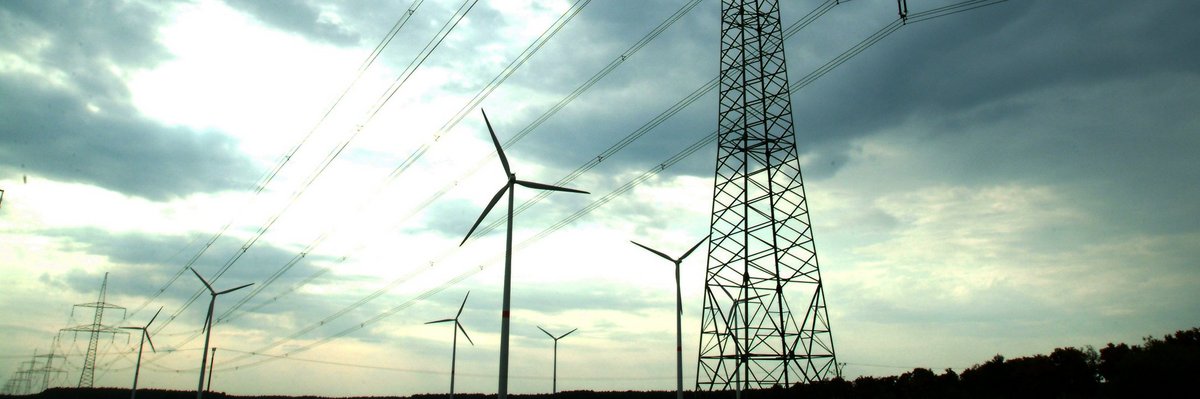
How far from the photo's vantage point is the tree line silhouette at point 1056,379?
56.8 meters

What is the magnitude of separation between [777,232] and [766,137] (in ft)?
26.4

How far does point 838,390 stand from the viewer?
2985 inches

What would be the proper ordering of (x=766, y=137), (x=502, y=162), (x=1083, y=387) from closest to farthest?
(x=502, y=162), (x=766, y=137), (x=1083, y=387)

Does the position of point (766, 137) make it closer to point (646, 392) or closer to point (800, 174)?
point (800, 174)

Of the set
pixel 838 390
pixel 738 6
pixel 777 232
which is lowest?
pixel 838 390

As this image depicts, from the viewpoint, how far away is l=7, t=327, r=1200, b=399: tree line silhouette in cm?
5681

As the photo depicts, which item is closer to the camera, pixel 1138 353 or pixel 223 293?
pixel 1138 353

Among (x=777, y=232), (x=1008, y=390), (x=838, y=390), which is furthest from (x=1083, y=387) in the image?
(x=777, y=232)

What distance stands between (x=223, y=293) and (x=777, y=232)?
82978 mm

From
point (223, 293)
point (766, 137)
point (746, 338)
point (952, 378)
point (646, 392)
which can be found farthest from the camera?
point (646, 392)

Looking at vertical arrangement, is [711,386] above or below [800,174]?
below

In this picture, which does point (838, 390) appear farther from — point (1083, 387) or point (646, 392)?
point (646, 392)

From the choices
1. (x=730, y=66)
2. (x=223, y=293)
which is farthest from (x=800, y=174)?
(x=223, y=293)

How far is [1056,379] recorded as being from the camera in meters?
73.7
